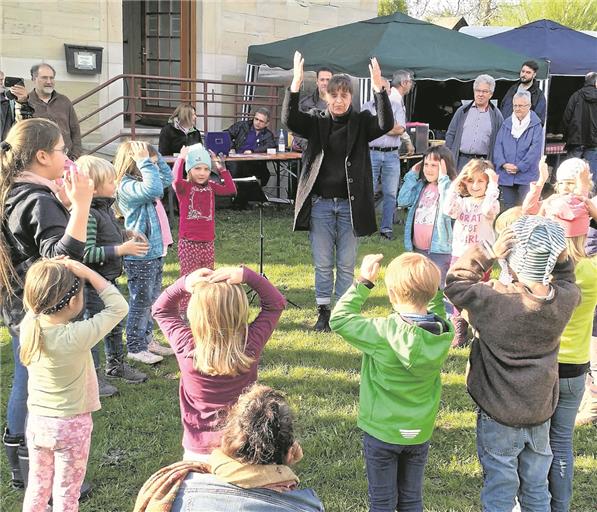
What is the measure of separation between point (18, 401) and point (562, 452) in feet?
7.95

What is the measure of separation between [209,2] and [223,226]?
16.6 ft

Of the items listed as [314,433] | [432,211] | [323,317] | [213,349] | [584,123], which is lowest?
[314,433]

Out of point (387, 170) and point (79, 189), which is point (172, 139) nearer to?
point (387, 170)

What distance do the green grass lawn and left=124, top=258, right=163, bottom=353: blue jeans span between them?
0.24 meters

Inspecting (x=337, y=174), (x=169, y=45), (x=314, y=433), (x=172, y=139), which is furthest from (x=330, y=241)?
(x=169, y=45)

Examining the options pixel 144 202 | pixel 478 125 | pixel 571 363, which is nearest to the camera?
pixel 571 363

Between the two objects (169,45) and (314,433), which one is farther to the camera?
(169,45)

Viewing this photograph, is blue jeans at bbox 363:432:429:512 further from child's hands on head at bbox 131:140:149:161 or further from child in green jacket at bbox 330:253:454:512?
child's hands on head at bbox 131:140:149:161

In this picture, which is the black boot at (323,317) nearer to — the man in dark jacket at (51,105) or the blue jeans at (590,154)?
the man in dark jacket at (51,105)

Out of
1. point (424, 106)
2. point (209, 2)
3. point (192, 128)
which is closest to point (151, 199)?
point (192, 128)

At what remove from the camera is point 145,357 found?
188 inches

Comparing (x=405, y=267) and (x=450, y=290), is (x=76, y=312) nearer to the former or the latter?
(x=405, y=267)

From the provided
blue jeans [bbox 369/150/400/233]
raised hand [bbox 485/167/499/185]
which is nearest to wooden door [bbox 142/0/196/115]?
blue jeans [bbox 369/150/400/233]

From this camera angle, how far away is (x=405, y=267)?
8.46 ft
